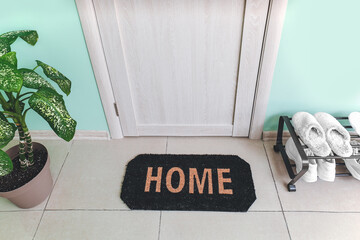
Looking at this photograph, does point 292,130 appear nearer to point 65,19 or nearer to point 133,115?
point 133,115

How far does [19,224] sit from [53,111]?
0.77 meters

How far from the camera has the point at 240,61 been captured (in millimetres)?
1593

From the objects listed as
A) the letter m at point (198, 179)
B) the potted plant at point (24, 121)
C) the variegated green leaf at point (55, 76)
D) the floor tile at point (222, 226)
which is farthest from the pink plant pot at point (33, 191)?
the letter m at point (198, 179)

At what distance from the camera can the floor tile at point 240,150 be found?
1.69 m

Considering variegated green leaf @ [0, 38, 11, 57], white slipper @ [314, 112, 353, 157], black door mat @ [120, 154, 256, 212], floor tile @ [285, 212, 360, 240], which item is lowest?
floor tile @ [285, 212, 360, 240]

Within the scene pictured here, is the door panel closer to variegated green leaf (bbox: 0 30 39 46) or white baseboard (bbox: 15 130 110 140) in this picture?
white baseboard (bbox: 15 130 110 140)

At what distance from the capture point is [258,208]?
156 centimetres

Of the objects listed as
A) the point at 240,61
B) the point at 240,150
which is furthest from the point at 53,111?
the point at 240,150

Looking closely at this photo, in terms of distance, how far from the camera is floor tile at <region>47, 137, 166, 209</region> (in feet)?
5.35

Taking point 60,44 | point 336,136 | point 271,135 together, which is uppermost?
point 60,44

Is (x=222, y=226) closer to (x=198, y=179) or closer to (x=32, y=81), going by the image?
(x=198, y=179)

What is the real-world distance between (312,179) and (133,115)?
1.22 m

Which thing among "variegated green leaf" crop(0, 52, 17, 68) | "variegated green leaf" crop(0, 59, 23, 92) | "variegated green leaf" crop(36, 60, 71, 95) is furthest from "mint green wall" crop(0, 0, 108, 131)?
"variegated green leaf" crop(0, 59, 23, 92)

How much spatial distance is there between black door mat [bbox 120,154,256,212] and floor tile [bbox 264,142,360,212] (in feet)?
0.65
